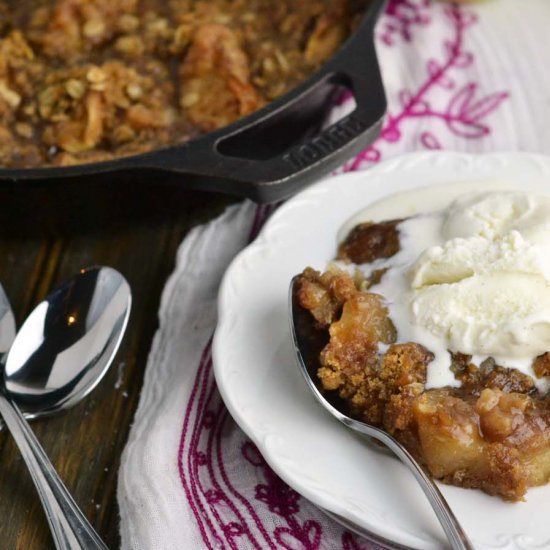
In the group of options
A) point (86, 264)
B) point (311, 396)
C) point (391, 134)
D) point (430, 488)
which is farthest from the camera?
point (391, 134)

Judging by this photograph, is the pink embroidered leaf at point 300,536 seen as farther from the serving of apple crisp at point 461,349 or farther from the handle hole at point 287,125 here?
the handle hole at point 287,125

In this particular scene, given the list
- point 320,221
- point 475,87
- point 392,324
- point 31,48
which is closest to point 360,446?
point 392,324

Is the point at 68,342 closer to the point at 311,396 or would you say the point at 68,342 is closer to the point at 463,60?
the point at 311,396

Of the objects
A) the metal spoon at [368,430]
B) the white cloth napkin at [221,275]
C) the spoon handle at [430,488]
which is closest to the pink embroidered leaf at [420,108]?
the white cloth napkin at [221,275]

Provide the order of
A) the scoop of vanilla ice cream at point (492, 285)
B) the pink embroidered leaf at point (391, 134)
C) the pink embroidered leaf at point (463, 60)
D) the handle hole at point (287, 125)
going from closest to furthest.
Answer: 1. the scoop of vanilla ice cream at point (492, 285)
2. the handle hole at point (287, 125)
3. the pink embroidered leaf at point (391, 134)
4. the pink embroidered leaf at point (463, 60)

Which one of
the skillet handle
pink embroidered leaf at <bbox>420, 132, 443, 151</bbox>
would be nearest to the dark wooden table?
the skillet handle

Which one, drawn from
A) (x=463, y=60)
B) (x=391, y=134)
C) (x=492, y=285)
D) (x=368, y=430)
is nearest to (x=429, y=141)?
(x=391, y=134)
